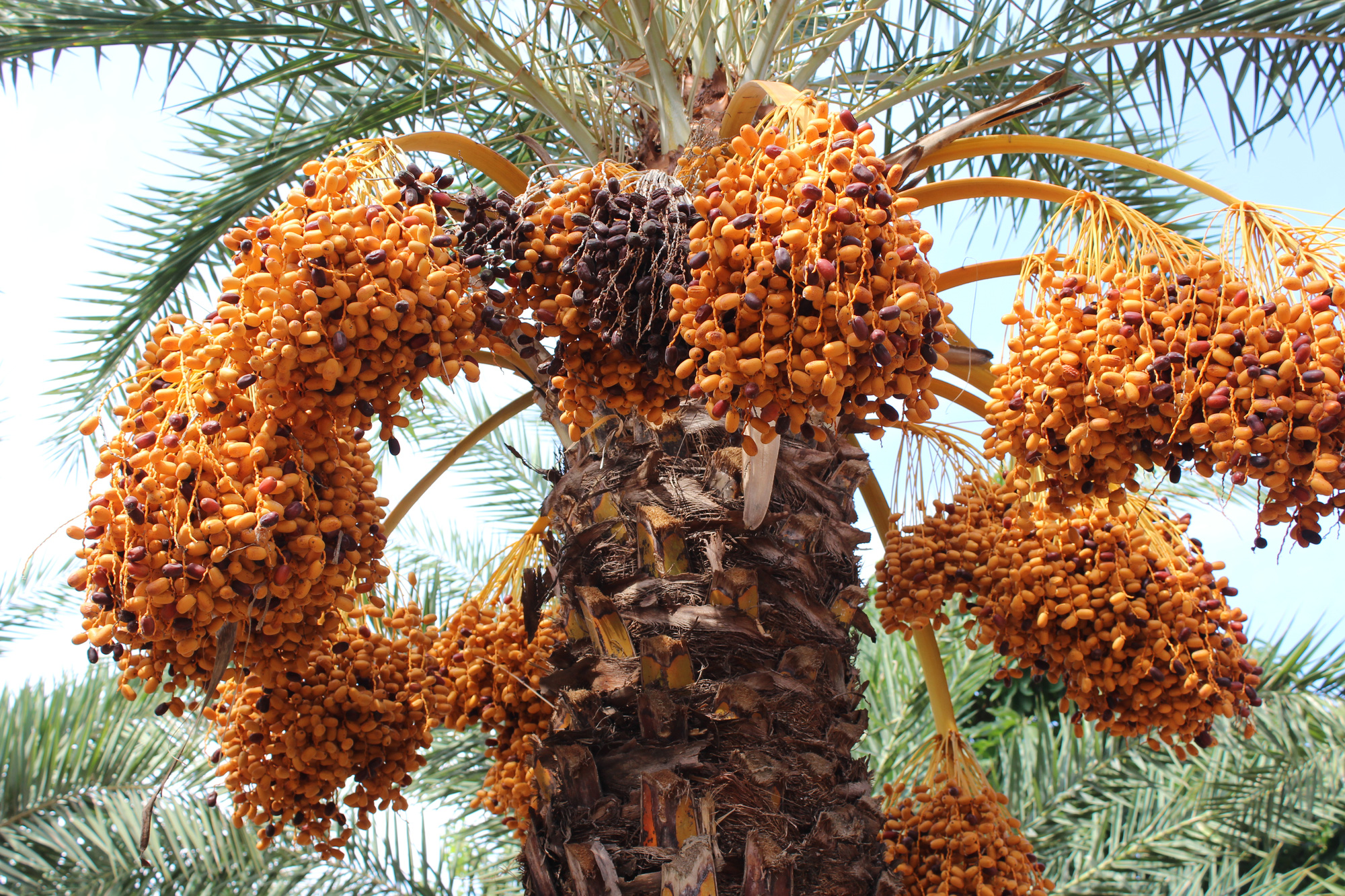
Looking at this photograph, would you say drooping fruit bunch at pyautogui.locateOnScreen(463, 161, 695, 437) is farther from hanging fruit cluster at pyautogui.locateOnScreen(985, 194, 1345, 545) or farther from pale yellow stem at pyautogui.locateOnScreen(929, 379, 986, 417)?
pale yellow stem at pyautogui.locateOnScreen(929, 379, 986, 417)

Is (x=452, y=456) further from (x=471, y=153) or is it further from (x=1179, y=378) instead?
(x=1179, y=378)

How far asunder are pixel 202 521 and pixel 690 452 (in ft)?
3.39

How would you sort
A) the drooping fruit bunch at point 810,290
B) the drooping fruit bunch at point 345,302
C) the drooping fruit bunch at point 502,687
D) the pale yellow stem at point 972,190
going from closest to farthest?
the drooping fruit bunch at point 810,290
the drooping fruit bunch at point 345,302
the pale yellow stem at point 972,190
the drooping fruit bunch at point 502,687

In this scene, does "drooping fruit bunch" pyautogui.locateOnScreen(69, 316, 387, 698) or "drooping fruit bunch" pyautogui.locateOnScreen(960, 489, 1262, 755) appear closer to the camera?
"drooping fruit bunch" pyautogui.locateOnScreen(69, 316, 387, 698)

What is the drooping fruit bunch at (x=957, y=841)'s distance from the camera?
8.59 feet

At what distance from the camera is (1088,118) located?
4.11 meters

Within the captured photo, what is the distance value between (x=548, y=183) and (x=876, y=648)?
4536mm

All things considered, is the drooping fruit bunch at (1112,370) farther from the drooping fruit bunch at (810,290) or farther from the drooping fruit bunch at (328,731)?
the drooping fruit bunch at (328,731)

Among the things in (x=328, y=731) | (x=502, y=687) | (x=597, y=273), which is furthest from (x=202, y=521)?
(x=502, y=687)

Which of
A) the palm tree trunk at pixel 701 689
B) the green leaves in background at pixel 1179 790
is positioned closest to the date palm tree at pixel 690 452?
the palm tree trunk at pixel 701 689

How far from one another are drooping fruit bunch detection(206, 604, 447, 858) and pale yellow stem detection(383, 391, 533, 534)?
1.13 feet

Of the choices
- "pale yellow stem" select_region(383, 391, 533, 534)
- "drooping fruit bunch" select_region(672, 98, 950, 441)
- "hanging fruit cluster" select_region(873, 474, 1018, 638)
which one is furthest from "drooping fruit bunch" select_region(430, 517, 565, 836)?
"drooping fruit bunch" select_region(672, 98, 950, 441)

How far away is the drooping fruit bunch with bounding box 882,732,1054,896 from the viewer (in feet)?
8.59

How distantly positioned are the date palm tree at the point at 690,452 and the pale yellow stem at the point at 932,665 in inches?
0.4
